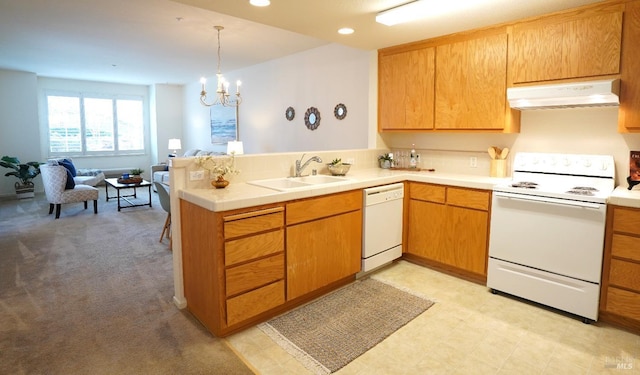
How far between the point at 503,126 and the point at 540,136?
0.37 metres

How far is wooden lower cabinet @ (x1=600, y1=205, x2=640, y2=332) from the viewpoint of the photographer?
7.83 ft

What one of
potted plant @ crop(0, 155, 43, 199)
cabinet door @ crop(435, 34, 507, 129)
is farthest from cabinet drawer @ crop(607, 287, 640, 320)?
potted plant @ crop(0, 155, 43, 199)

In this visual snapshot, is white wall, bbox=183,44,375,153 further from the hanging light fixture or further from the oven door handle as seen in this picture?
the oven door handle

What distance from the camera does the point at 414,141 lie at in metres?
4.25

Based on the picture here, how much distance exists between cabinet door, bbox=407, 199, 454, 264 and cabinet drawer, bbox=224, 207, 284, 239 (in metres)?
1.62

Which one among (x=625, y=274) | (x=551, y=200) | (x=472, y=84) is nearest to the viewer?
(x=625, y=274)

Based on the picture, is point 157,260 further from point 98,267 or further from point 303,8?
point 303,8

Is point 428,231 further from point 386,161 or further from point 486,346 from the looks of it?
point 486,346

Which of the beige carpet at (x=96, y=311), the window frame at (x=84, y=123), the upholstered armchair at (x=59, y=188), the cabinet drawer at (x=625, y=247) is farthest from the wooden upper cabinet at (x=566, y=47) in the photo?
the window frame at (x=84, y=123)

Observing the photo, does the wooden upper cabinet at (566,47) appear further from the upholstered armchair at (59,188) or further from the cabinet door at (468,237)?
the upholstered armchair at (59,188)

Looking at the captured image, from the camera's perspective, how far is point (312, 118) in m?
5.51

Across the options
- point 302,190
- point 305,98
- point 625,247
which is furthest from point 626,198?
point 305,98

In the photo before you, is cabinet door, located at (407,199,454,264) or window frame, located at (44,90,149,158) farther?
window frame, located at (44,90,149,158)

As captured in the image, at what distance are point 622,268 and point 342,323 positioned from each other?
6.32 feet
